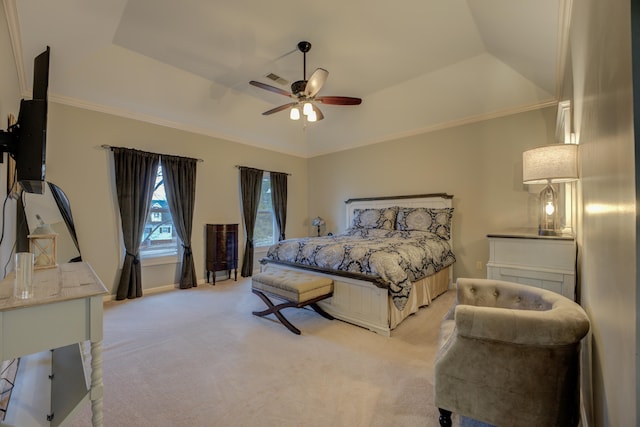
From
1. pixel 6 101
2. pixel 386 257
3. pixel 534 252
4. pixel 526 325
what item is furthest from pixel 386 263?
pixel 6 101

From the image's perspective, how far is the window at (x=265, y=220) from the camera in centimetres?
564

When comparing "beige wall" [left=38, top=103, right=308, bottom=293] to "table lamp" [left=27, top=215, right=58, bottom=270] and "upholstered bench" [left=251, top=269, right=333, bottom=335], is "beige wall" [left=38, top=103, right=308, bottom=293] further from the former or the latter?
"table lamp" [left=27, top=215, right=58, bottom=270]

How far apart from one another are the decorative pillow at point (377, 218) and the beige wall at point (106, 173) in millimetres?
2442

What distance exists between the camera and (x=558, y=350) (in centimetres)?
116

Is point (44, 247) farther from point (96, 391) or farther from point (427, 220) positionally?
point (427, 220)

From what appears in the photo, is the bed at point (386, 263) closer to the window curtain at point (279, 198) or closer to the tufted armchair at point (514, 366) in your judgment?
the tufted armchair at point (514, 366)

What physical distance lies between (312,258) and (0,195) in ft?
8.53

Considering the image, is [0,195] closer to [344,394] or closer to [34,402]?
[34,402]

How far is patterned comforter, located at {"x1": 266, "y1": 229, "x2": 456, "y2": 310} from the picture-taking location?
269 cm

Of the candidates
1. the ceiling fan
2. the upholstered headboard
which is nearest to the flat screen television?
the ceiling fan

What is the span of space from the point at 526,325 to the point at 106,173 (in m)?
4.69

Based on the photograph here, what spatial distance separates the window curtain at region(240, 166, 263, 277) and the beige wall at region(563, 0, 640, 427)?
A: 4679mm

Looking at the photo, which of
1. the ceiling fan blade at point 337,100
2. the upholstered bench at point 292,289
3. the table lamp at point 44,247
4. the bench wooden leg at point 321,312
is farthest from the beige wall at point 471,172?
the table lamp at point 44,247

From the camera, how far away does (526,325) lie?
3.82 ft
